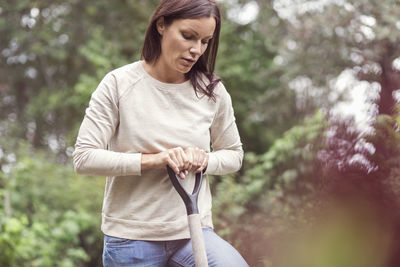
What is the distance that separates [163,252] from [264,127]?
7.83m

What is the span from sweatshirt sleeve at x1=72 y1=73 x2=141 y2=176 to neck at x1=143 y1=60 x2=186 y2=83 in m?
0.15

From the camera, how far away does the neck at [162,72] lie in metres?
1.89

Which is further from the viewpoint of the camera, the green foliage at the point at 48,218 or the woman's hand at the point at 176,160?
the green foliage at the point at 48,218

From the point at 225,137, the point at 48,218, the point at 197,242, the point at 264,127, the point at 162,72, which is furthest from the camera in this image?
the point at 264,127

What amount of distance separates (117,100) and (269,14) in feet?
27.0

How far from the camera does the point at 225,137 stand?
202 cm

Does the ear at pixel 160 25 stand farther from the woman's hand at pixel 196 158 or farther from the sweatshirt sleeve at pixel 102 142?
the woman's hand at pixel 196 158

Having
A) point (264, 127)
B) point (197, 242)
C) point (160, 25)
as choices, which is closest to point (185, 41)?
point (160, 25)

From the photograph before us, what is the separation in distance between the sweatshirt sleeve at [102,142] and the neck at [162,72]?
15 centimetres

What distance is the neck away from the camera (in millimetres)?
1892

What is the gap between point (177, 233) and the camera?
180 cm

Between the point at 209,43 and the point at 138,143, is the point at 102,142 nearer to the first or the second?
the point at 138,143

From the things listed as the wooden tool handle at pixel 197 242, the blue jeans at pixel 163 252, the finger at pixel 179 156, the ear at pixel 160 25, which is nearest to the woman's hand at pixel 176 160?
the finger at pixel 179 156

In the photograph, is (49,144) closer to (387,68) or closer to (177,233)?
(177,233)
